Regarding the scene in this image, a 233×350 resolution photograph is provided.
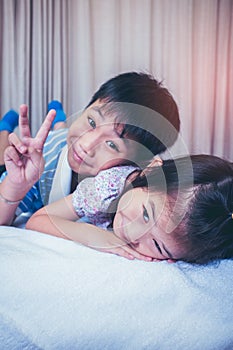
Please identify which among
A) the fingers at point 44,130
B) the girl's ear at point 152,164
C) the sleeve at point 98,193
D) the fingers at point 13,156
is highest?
the fingers at point 44,130

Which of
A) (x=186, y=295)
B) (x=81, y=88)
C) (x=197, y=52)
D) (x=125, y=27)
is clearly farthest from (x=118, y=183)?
(x=197, y=52)

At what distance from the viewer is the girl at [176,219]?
0.69 m

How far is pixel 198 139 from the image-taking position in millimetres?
2129

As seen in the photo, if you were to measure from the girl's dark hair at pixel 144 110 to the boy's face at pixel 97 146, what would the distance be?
0.09 feet

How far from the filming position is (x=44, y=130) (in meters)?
0.75

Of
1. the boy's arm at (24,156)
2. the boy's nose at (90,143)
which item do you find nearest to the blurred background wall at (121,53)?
the boy's nose at (90,143)

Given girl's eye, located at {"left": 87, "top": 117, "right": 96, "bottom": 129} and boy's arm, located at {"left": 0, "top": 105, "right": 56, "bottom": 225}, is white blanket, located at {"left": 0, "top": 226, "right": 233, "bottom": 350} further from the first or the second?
girl's eye, located at {"left": 87, "top": 117, "right": 96, "bottom": 129}

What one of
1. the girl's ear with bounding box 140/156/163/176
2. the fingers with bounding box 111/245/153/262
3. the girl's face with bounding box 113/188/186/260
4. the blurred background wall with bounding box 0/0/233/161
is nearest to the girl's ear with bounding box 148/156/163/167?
the girl's ear with bounding box 140/156/163/176

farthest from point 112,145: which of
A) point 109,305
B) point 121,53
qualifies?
point 121,53

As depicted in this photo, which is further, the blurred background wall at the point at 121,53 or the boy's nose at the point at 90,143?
the blurred background wall at the point at 121,53

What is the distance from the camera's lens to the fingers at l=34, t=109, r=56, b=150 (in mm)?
746

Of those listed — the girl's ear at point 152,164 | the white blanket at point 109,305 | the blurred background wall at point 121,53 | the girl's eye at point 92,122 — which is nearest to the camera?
the white blanket at point 109,305

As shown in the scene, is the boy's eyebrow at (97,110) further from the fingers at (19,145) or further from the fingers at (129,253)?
the fingers at (129,253)

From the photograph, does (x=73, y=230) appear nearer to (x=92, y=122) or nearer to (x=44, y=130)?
(x=44, y=130)
